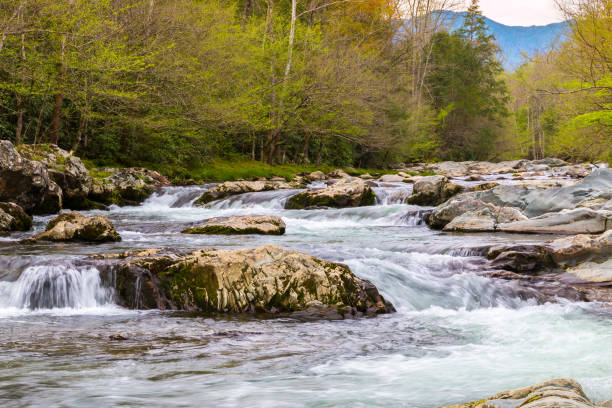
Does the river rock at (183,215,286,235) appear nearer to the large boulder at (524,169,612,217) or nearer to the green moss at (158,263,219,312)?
the green moss at (158,263,219,312)

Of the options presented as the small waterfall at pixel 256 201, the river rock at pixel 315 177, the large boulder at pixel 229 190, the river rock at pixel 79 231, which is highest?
the river rock at pixel 315 177

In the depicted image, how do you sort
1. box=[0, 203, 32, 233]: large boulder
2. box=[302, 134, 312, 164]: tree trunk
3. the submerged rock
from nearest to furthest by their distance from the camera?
1. box=[0, 203, 32, 233]: large boulder
2. the submerged rock
3. box=[302, 134, 312, 164]: tree trunk

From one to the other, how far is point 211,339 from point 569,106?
16.5 meters

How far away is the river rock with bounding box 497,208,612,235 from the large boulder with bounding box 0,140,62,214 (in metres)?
11.5

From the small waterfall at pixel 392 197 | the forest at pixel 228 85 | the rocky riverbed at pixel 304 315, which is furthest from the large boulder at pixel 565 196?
the small waterfall at pixel 392 197

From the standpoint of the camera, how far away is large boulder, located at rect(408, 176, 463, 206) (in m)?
16.9

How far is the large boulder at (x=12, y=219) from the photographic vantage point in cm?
1173

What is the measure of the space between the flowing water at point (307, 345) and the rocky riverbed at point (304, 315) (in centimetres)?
2

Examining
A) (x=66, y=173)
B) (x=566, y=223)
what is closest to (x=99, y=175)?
(x=66, y=173)

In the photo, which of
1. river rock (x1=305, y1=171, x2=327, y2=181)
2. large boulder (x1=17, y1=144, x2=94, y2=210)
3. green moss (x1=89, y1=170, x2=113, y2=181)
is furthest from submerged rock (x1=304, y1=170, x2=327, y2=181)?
large boulder (x1=17, y1=144, x2=94, y2=210)

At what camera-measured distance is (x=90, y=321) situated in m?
6.07

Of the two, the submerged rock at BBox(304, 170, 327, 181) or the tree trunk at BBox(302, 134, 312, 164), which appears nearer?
the submerged rock at BBox(304, 170, 327, 181)

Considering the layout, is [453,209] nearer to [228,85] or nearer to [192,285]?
[192,285]

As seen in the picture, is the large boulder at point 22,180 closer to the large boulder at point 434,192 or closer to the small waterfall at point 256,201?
the small waterfall at point 256,201
